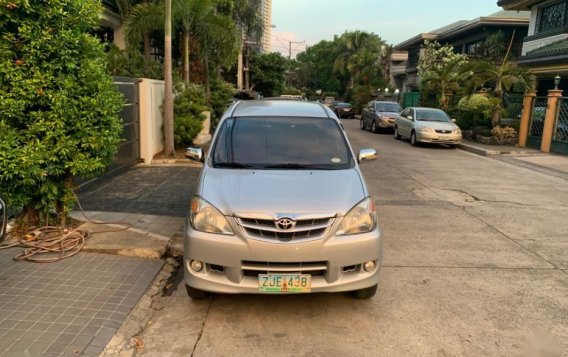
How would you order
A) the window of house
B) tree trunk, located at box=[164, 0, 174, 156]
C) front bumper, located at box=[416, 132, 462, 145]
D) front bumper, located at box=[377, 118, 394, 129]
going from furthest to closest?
front bumper, located at box=[377, 118, 394, 129]
the window of house
front bumper, located at box=[416, 132, 462, 145]
tree trunk, located at box=[164, 0, 174, 156]

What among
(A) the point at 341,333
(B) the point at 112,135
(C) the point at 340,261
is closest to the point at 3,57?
(B) the point at 112,135

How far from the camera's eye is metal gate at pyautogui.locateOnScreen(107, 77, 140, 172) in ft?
33.3

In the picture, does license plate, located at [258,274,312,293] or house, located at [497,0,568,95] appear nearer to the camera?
license plate, located at [258,274,312,293]

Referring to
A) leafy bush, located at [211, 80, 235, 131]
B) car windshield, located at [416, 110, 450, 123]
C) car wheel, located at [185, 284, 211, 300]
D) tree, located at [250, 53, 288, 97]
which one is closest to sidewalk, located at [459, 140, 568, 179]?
car windshield, located at [416, 110, 450, 123]

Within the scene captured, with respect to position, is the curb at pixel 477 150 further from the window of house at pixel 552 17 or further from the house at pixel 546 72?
the window of house at pixel 552 17

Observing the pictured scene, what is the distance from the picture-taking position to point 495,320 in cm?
439

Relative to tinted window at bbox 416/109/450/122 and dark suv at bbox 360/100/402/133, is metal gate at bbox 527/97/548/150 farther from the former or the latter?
dark suv at bbox 360/100/402/133

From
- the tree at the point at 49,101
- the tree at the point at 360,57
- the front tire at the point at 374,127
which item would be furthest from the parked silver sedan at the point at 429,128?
the tree at the point at 360,57

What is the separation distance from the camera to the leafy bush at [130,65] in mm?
11562

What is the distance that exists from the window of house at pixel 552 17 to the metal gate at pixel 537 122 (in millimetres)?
6088

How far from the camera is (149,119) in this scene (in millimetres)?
11883

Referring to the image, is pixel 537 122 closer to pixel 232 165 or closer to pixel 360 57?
pixel 232 165

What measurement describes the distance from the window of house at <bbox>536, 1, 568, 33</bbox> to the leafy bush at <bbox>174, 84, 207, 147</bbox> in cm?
1737

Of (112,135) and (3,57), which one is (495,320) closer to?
(112,135)
